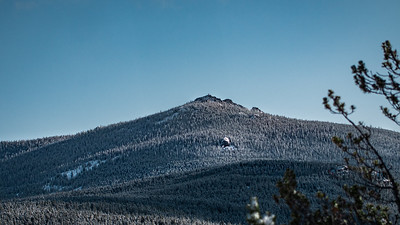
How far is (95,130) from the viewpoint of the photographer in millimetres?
182750

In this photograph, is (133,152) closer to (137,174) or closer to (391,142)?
(137,174)

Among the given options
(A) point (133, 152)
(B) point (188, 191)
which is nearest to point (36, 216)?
(B) point (188, 191)

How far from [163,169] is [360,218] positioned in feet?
341

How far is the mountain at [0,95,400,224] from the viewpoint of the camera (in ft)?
190

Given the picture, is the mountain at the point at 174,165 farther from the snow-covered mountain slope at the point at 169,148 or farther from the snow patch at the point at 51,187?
the snow patch at the point at 51,187

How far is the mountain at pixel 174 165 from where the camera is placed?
58000mm

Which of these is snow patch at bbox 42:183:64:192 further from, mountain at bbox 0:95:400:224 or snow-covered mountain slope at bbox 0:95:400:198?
mountain at bbox 0:95:400:224

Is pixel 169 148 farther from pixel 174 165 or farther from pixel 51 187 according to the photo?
pixel 51 187

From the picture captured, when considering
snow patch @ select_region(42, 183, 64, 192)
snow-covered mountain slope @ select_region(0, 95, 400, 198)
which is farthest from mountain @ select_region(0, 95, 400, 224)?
snow patch @ select_region(42, 183, 64, 192)

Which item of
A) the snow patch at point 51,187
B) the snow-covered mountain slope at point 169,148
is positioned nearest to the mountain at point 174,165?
the snow-covered mountain slope at point 169,148

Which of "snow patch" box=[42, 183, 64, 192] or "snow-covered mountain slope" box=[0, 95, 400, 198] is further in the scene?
"snow patch" box=[42, 183, 64, 192]

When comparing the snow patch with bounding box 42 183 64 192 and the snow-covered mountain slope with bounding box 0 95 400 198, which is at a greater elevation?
the snow-covered mountain slope with bounding box 0 95 400 198

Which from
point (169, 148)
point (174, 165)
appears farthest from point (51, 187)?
point (174, 165)

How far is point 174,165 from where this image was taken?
11875cm
